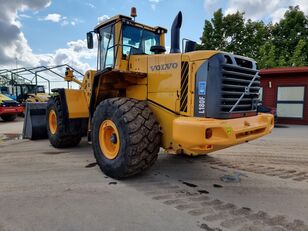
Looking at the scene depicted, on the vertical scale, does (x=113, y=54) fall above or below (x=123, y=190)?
above

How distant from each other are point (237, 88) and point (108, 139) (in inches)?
90.9

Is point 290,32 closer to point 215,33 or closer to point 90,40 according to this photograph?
point 215,33

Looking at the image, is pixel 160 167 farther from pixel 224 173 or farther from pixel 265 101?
pixel 265 101

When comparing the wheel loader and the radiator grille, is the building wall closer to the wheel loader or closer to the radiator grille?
the wheel loader

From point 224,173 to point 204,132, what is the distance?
5.80ft

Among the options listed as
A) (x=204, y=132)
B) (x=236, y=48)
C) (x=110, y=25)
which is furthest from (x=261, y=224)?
(x=236, y=48)

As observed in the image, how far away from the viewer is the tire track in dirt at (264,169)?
14.6 ft

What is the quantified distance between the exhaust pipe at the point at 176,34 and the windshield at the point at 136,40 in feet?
2.58

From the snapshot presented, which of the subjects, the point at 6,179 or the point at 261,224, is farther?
the point at 6,179

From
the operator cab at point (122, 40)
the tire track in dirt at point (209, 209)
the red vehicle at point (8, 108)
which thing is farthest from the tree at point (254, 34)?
the tire track in dirt at point (209, 209)

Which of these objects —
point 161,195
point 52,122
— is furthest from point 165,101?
point 52,122

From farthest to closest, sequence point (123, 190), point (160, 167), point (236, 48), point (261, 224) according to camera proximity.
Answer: point (236, 48), point (160, 167), point (123, 190), point (261, 224)

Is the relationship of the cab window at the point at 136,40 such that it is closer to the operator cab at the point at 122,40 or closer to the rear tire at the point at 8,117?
the operator cab at the point at 122,40

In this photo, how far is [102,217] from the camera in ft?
9.66
